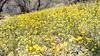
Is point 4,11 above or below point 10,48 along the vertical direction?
below

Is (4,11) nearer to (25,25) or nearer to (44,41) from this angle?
(25,25)

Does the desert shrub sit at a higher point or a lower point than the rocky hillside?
higher

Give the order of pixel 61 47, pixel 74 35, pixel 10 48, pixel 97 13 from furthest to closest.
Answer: pixel 97 13
pixel 74 35
pixel 10 48
pixel 61 47

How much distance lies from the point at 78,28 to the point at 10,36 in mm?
2204

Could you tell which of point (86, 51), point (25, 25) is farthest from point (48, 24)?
point (86, 51)

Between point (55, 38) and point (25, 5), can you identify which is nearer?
point (55, 38)

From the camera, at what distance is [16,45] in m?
8.76

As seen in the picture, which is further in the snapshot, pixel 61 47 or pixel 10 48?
pixel 10 48

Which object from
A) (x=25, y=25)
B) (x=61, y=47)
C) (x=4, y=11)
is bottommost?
(x=4, y=11)

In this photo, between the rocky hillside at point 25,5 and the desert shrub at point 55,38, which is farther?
the rocky hillside at point 25,5

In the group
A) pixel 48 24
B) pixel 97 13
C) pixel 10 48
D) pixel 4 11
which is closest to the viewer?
pixel 10 48

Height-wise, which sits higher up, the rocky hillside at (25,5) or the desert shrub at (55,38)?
the desert shrub at (55,38)

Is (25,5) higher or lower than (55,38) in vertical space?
lower

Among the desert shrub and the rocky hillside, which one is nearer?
the desert shrub
